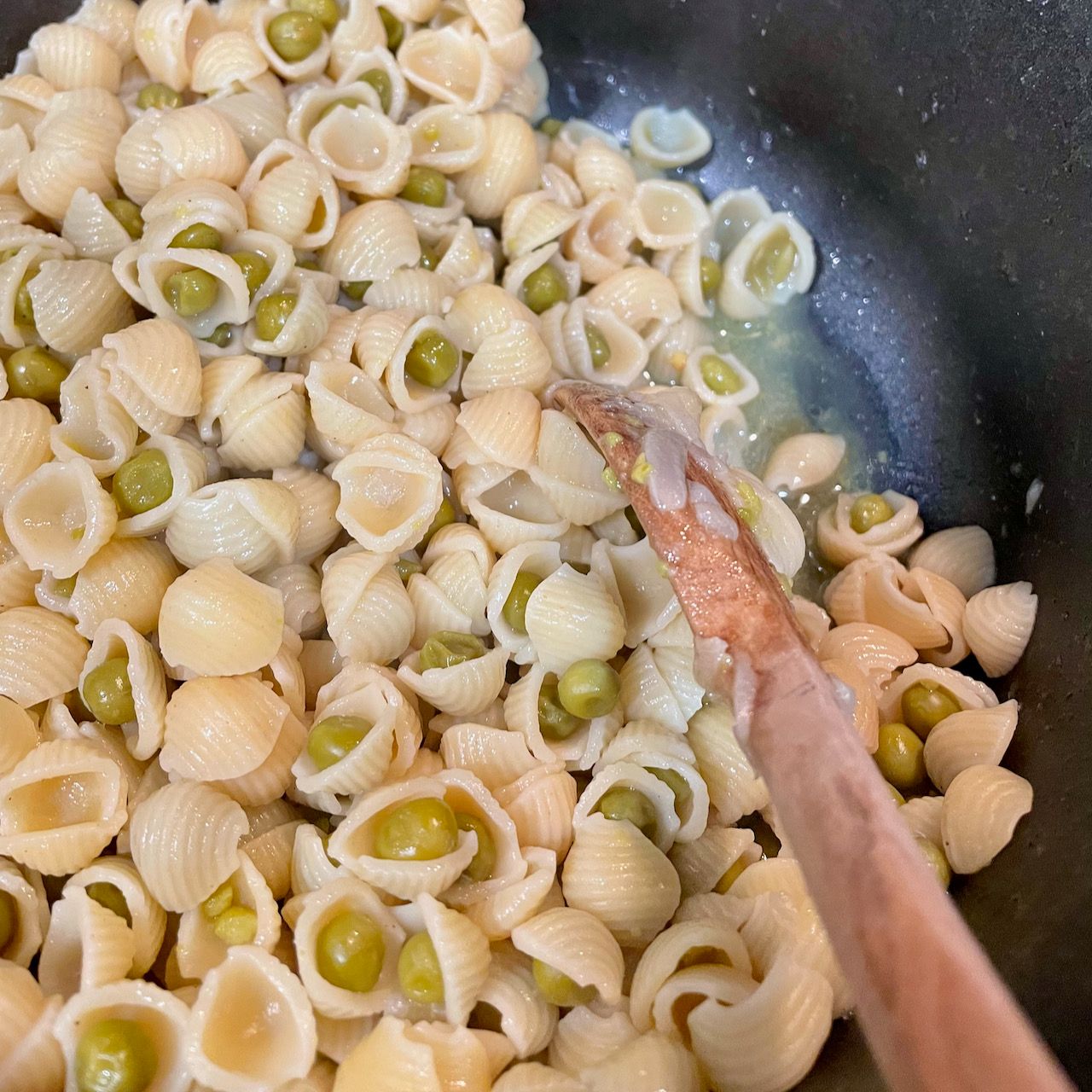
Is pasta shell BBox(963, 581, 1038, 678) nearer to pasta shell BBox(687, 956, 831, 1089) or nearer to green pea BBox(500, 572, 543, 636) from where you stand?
pasta shell BBox(687, 956, 831, 1089)

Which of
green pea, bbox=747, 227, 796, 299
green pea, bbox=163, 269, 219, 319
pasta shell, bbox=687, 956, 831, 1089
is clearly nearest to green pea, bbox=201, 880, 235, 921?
pasta shell, bbox=687, 956, 831, 1089

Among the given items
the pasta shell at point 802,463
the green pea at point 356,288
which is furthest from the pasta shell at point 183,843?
the pasta shell at point 802,463

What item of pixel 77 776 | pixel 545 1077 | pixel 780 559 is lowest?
pixel 77 776

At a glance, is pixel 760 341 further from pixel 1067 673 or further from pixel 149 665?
pixel 149 665

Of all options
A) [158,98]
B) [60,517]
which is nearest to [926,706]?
[60,517]

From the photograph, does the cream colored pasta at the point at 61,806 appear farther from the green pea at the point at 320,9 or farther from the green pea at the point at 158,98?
the green pea at the point at 320,9

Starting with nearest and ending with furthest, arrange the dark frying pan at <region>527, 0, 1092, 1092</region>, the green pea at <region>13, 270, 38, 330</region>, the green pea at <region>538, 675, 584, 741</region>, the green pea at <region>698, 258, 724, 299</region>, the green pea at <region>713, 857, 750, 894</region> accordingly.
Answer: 1. the dark frying pan at <region>527, 0, 1092, 1092</region>
2. the green pea at <region>713, 857, 750, 894</region>
3. the green pea at <region>538, 675, 584, 741</region>
4. the green pea at <region>13, 270, 38, 330</region>
5. the green pea at <region>698, 258, 724, 299</region>

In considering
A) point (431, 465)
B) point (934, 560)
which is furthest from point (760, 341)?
point (431, 465)
